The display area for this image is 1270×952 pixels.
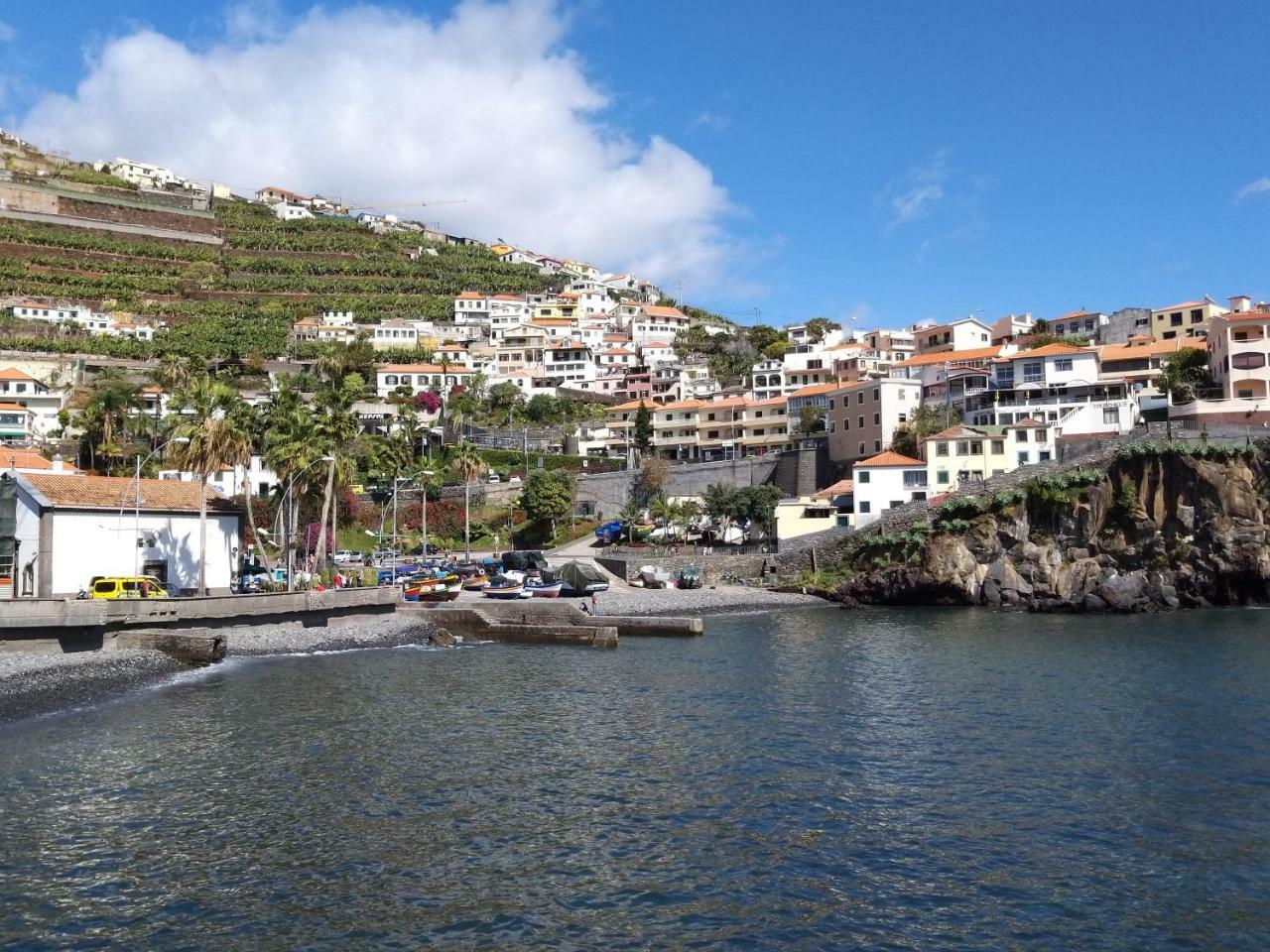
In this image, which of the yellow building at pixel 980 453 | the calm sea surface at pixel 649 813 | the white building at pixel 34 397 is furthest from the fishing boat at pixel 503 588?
the white building at pixel 34 397

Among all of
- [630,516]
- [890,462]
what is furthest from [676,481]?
[890,462]

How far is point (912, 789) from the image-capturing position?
85.9 ft

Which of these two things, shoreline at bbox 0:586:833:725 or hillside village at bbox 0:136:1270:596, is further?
hillside village at bbox 0:136:1270:596

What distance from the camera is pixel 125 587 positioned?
49.7 metres

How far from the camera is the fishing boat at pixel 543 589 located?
66.6m

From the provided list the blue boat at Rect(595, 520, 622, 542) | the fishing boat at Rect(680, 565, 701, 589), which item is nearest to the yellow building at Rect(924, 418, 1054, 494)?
the fishing boat at Rect(680, 565, 701, 589)

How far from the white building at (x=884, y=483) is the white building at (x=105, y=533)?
4801 centimetres

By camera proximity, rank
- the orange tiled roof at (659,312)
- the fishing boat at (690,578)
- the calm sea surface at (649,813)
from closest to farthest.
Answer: the calm sea surface at (649,813) < the fishing boat at (690,578) < the orange tiled roof at (659,312)

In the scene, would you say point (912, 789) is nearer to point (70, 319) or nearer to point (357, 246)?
point (70, 319)

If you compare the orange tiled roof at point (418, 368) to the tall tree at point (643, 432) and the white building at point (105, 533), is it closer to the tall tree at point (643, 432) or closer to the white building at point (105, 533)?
the tall tree at point (643, 432)

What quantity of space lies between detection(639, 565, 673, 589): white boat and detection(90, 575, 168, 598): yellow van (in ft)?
115

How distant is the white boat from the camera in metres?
75.0

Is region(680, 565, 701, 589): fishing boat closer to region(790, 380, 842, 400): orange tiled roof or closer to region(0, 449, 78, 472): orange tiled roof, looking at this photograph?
region(790, 380, 842, 400): orange tiled roof

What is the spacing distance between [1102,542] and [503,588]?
42.0 metres
